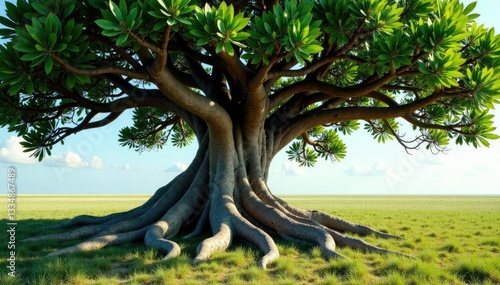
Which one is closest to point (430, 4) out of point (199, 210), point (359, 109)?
point (359, 109)

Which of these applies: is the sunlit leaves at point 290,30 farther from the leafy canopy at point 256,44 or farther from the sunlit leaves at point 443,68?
the sunlit leaves at point 443,68

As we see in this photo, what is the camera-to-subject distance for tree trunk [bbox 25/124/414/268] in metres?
6.36

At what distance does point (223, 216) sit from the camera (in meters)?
7.00

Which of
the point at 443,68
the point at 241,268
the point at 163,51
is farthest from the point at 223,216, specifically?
the point at 443,68

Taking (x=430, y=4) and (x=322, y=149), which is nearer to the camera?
(x=430, y=4)

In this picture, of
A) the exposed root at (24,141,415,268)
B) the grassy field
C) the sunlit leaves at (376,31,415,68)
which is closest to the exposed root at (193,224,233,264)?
the exposed root at (24,141,415,268)

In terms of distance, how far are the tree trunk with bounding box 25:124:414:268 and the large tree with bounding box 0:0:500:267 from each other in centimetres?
3

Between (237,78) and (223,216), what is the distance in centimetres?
276

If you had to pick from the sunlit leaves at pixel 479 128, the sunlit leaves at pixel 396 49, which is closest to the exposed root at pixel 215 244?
the sunlit leaves at pixel 396 49

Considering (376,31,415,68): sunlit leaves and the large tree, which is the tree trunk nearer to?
the large tree

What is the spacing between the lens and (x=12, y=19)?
17.6 feet

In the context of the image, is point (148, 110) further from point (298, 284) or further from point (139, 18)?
point (298, 284)

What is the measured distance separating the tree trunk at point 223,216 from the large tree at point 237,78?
3 centimetres

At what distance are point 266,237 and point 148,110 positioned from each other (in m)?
7.51
